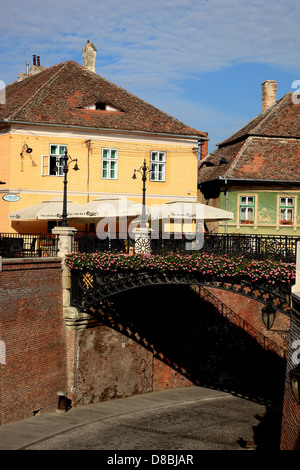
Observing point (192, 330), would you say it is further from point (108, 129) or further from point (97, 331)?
point (108, 129)

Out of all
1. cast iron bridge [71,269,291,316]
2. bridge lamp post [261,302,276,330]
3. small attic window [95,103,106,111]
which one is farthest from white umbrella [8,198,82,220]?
bridge lamp post [261,302,276,330]

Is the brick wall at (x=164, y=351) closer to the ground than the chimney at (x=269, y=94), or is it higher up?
closer to the ground

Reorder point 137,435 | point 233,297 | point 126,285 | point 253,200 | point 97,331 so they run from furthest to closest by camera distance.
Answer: point 253,200 < point 233,297 < point 97,331 < point 126,285 < point 137,435

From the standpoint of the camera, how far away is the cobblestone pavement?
769 inches

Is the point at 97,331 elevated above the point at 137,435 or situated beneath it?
elevated above

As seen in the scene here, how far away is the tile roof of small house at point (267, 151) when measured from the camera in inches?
1355

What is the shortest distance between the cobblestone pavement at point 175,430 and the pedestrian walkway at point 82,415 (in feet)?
1.01

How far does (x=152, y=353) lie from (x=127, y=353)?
4.86 ft

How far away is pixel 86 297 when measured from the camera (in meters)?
23.3

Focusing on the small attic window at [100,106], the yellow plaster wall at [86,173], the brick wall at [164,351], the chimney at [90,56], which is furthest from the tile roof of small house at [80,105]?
the brick wall at [164,351]

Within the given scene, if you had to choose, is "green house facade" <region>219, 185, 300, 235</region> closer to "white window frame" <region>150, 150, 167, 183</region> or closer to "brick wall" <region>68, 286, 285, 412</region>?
"white window frame" <region>150, 150, 167, 183</region>

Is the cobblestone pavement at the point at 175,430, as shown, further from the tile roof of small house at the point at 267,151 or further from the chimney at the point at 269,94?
the chimney at the point at 269,94

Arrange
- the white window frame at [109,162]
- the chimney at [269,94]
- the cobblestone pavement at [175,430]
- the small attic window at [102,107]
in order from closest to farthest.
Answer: the cobblestone pavement at [175,430] < the white window frame at [109,162] < the small attic window at [102,107] < the chimney at [269,94]
